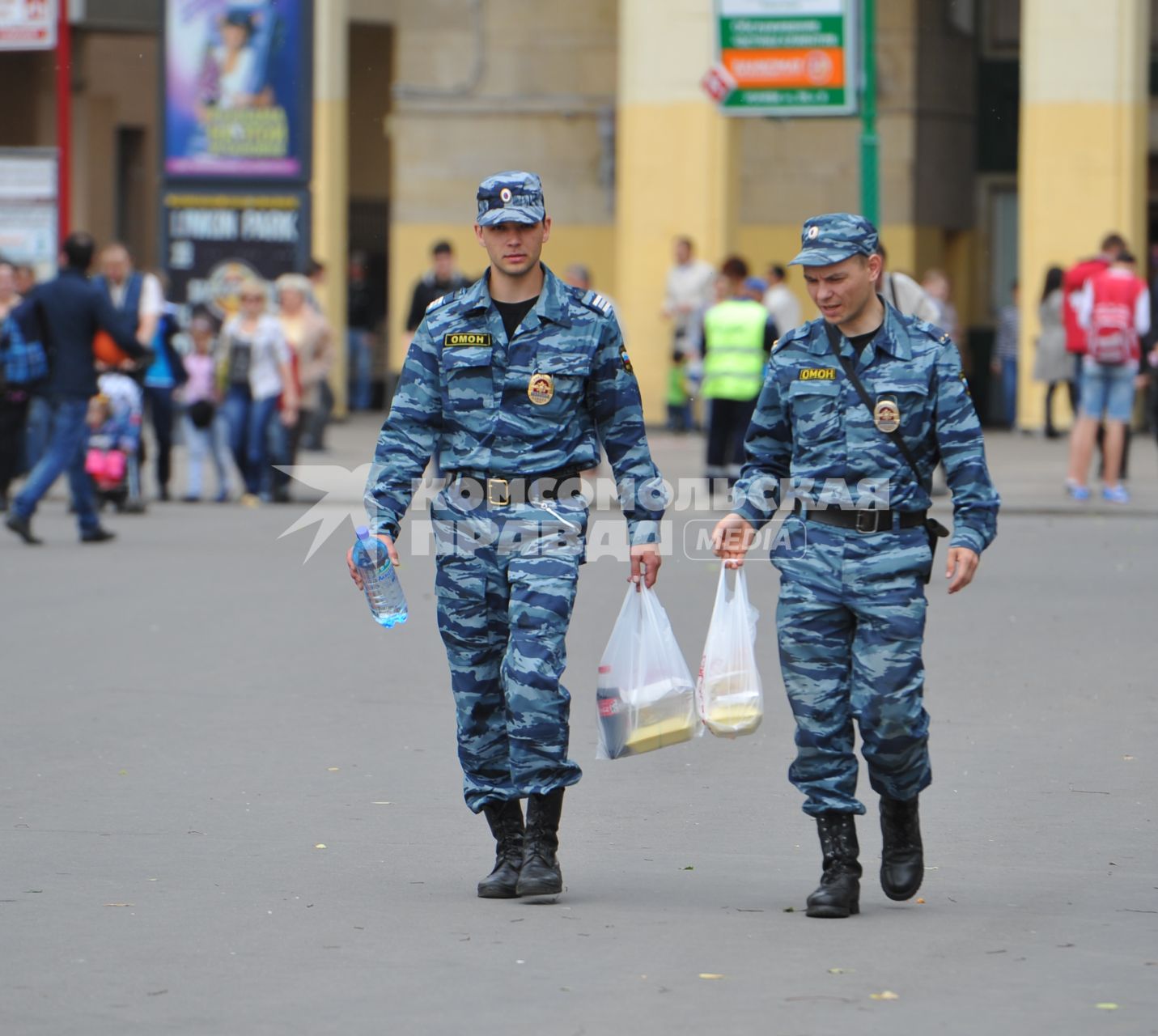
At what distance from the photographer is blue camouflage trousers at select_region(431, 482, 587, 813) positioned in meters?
6.04

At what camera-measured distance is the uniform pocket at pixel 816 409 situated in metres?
5.90

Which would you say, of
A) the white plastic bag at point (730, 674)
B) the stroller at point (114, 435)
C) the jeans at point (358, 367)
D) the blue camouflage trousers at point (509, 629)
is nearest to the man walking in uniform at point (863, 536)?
the white plastic bag at point (730, 674)

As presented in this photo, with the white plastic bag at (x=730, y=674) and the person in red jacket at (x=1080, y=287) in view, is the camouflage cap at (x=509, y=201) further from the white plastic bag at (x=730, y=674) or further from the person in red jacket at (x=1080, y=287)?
the person in red jacket at (x=1080, y=287)

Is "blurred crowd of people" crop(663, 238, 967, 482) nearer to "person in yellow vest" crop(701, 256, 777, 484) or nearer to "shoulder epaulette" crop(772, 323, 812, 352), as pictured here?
"person in yellow vest" crop(701, 256, 777, 484)

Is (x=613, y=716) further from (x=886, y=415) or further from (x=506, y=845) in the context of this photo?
(x=886, y=415)

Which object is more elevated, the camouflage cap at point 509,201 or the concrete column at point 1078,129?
the concrete column at point 1078,129

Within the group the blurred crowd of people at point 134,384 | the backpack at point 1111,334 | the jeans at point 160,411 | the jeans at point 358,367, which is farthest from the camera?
the jeans at point 358,367

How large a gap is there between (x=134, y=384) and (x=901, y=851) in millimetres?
12353

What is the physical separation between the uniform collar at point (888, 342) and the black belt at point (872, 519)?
0.39 m

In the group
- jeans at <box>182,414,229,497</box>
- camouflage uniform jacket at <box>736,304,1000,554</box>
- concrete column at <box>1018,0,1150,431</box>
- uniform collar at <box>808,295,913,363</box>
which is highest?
concrete column at <box>1018,0,1150,431</box>

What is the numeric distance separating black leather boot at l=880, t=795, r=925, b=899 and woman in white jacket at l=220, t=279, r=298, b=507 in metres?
12.6

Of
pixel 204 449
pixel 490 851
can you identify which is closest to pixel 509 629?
pixel 490 851

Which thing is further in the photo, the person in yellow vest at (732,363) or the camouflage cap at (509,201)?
the person in yellow vest at (732,363)

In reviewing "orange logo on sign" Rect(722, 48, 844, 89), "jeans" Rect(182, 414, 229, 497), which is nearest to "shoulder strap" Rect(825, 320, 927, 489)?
"jeans" Rect(182, 414, 229, 497)
